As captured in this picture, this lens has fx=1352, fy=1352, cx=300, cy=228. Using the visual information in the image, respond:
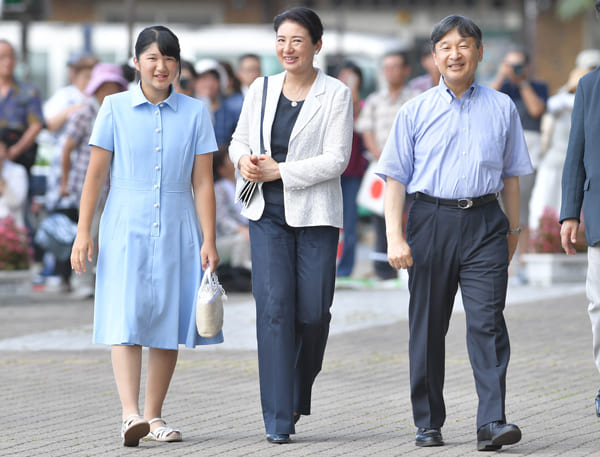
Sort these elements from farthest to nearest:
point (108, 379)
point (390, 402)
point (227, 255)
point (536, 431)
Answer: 1. point (227, 255)
2. point (108, 379)
3. point (390, 402)
4. point (536, 431)

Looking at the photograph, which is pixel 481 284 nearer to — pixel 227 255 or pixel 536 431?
pixel 536 431

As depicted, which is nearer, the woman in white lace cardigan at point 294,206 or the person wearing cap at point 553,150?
the woman in white lace cardigan at point 294,206

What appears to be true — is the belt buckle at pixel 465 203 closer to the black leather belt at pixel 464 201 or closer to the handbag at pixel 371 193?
the black leather belt at pixel 464 201

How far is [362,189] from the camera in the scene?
1411 centimetres

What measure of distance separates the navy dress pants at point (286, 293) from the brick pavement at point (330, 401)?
305 millimetres

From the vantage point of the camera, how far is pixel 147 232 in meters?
6.21

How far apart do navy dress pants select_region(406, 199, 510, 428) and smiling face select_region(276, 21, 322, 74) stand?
2.75ft

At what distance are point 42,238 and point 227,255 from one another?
1.83 meters

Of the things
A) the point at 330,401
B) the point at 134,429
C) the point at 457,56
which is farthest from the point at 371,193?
the point at 134,429

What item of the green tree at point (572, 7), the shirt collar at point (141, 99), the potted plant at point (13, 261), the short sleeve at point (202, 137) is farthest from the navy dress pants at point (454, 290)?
the green tree at point (572, 7)

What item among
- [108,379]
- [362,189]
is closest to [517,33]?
[362,189]

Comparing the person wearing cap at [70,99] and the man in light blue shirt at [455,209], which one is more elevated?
the person wearing cap at [70,99]

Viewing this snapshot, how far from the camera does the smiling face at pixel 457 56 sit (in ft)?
19.7

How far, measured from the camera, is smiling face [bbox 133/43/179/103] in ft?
20.3
